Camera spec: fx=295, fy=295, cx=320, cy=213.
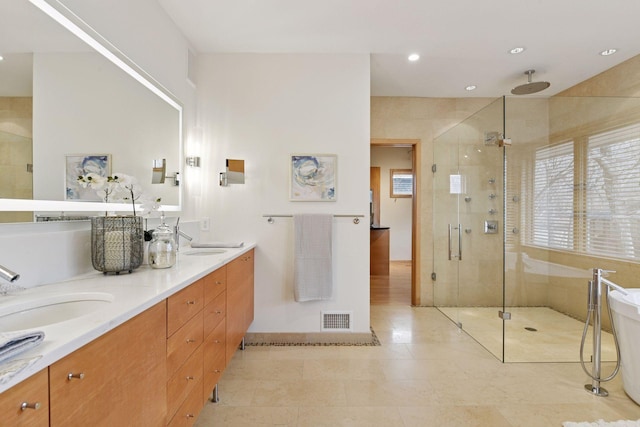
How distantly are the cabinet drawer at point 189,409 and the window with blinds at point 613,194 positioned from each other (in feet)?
11.2

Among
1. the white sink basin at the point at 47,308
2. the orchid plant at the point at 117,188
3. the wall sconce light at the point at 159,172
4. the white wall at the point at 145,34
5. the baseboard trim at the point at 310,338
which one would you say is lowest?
the baseboard trim at the point at 310,338

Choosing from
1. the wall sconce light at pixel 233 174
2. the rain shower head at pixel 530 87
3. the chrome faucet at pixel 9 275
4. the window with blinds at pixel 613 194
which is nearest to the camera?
the chrome faucet at pixel 9 275

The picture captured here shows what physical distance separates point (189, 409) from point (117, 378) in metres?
0.60

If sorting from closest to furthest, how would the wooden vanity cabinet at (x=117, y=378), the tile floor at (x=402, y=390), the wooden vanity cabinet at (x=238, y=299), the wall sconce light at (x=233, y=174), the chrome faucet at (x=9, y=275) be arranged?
the wooden vanity cabinet at (x=117, y=378)
the chrome faucet at (x=9, y=275)
the tile floor at (x=402, y=390)
the wooden vanity cabinet at (x=238, y=299)
the wall sconce light at (x=233, y=174)

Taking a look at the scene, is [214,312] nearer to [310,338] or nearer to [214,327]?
[214,327]

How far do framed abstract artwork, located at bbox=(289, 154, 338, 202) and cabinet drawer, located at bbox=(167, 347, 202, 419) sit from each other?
1499mm

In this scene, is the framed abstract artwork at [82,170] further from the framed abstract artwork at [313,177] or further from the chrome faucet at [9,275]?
the framed abstract artwork at [313,177]

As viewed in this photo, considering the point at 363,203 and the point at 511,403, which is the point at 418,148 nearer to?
the point at 363,203

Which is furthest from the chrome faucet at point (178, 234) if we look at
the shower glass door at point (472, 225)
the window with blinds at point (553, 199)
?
the window with blinds at point (553, 199)

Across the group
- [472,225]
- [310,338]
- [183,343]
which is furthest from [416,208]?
[183,343]

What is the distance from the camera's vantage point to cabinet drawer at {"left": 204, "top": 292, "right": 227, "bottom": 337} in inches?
58.6

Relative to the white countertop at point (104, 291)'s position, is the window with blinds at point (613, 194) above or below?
above

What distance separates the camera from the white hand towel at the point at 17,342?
0.54 m

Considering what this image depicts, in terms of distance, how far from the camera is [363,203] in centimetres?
260
